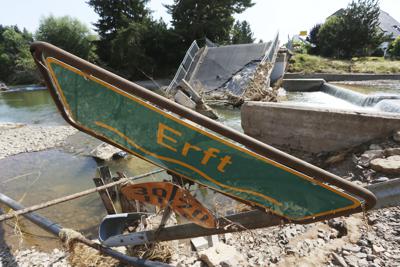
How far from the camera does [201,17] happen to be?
29.8 metres

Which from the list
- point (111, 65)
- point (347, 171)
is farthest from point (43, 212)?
point (111, 65)

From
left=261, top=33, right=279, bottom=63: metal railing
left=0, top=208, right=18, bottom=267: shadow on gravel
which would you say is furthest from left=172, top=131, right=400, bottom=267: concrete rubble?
left=261, top=33, right=279, bottom=63: metal railing

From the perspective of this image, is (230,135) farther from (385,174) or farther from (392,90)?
(392,90)

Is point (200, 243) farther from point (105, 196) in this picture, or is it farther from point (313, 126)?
point (313, 126)

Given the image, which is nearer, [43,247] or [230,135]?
[230,135]

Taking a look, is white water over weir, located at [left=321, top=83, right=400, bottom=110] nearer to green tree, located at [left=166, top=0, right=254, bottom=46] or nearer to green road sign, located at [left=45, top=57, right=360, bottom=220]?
green road sign, located at [left=45, top=57, right=360, bottom=220]

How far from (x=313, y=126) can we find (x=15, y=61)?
141ft

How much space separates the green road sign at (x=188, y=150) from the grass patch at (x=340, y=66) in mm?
23682

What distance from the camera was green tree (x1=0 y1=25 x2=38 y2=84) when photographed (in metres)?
33.3

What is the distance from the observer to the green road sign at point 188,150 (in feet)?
5.19

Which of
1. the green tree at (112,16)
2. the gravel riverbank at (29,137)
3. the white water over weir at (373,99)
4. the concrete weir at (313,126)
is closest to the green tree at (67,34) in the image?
the green tree at (112,16)

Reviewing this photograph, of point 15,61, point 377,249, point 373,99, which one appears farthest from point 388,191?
point 15,61

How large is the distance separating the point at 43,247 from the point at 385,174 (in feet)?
20.6

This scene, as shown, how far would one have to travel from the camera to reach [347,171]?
539 centimetres
